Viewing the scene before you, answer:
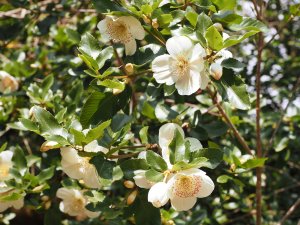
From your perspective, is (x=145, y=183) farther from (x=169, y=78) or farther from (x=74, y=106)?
(x=74, y=106)

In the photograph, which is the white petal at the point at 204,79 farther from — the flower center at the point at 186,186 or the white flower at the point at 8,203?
the white flower at the point at 8,203

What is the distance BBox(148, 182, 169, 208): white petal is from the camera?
1.27 metres

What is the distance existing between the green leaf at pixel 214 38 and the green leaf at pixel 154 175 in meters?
0.39

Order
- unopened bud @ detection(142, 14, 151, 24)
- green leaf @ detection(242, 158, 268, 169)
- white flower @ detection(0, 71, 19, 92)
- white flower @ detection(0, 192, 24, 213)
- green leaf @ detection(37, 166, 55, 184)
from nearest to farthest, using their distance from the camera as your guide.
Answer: unopened bud @ detection(142, 14, 151, 24) → green leaf @ detection(242, 158, 268, 169) → white flower @ detection(0, 192, 24, 213) → green leaf @ detection(37, 166, 55, 184) → white flower @ detection(0, 71, 19, 92)

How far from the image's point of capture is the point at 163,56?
147 cm

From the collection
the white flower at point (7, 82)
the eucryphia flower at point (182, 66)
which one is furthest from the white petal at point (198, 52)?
the white flower at point (7, 82)

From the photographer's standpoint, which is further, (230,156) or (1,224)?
(1,224)

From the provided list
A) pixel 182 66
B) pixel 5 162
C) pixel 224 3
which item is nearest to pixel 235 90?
pixel 182 66

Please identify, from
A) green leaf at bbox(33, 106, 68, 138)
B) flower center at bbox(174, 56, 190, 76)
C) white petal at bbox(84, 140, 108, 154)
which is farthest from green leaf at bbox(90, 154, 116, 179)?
flower center at bbox(174, 56, 190, 76)

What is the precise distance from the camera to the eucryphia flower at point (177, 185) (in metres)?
1.28

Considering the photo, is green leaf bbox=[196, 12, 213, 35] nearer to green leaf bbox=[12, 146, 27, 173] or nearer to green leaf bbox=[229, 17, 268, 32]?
green leaf bbox=[229, 17, 268, 32]

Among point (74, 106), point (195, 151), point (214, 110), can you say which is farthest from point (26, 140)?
point (195, 151)

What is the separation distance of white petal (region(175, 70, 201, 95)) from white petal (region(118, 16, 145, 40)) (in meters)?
0.20

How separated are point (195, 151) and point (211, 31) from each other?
0.34m
